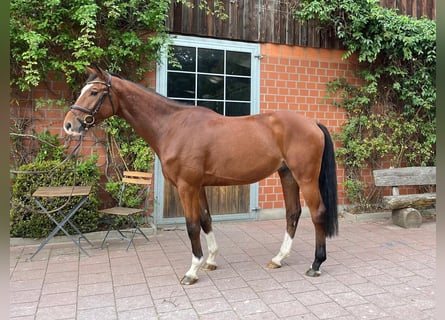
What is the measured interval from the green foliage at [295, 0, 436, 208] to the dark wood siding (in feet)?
0.67

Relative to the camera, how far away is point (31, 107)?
4.23 meters

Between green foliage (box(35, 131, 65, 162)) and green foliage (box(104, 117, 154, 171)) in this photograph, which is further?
green foliage (box(104, 117, 154, 171))

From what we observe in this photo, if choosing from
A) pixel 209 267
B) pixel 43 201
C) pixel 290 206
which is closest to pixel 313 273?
pixel 290 206

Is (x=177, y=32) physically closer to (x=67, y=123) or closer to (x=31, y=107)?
(x=31, y=107)

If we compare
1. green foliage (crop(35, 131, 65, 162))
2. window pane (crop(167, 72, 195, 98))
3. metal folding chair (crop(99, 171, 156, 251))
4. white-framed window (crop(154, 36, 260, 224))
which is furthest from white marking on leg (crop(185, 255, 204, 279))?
window pane (crop(167, 72, 195, 98))

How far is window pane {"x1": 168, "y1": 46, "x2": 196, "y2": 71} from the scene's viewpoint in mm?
4820

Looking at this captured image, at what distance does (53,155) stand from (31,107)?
0.68 meters

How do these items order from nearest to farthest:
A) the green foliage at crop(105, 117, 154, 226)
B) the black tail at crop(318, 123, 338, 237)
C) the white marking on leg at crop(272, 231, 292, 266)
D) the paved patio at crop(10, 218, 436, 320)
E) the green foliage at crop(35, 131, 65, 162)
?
the paved patio at crop(10, 218, 436, 320)
the black tail at crop(318, 123, 338, 237)
the white marking on leg at crop(272, 231, 292, 266)
the green foliage at crop(35, 131, 65, 162)
the green foliage at crop(105, 117, 154, 226)

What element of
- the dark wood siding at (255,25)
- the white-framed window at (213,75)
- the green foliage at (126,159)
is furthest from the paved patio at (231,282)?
the dark wood siding at (255,25)

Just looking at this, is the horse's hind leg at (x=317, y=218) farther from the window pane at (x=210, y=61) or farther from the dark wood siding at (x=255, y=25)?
the dark wood siding at (x=255, y=25)

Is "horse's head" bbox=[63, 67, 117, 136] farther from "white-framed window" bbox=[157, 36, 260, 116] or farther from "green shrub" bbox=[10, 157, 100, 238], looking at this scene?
"white-framed window" bbox=[157, 36, 260, 116]

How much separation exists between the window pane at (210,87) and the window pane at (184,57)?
0.74 ft

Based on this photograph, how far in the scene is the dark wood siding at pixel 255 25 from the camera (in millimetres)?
4816

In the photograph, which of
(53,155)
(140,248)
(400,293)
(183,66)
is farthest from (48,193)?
(400,293)
